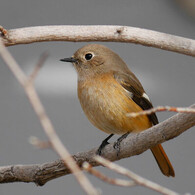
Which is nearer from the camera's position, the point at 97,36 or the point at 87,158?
the point at 97,36

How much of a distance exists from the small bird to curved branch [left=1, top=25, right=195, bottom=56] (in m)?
0.66

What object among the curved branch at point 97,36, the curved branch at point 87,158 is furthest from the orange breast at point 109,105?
the curved branch at point 97,36

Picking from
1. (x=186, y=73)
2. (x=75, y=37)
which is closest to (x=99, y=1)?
(x=186, y=73)

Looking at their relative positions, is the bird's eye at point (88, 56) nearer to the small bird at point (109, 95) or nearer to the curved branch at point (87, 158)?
the small bird at point (109, 95)

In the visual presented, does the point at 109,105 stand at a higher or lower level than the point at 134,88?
lower

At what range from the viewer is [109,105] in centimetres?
319

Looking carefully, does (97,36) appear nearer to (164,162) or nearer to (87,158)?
(87,158)

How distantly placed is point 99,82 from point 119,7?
200 centimetres

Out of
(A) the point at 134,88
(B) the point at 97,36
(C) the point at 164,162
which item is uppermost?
(A) the point at 134,88

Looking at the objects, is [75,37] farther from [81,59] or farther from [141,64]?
[141,64]

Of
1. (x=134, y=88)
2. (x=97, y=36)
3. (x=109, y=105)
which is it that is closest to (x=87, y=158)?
(x=109, y=105)

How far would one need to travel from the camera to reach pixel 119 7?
16.8 feet

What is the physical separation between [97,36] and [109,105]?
675 mm

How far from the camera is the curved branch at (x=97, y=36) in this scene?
262 centimetres
